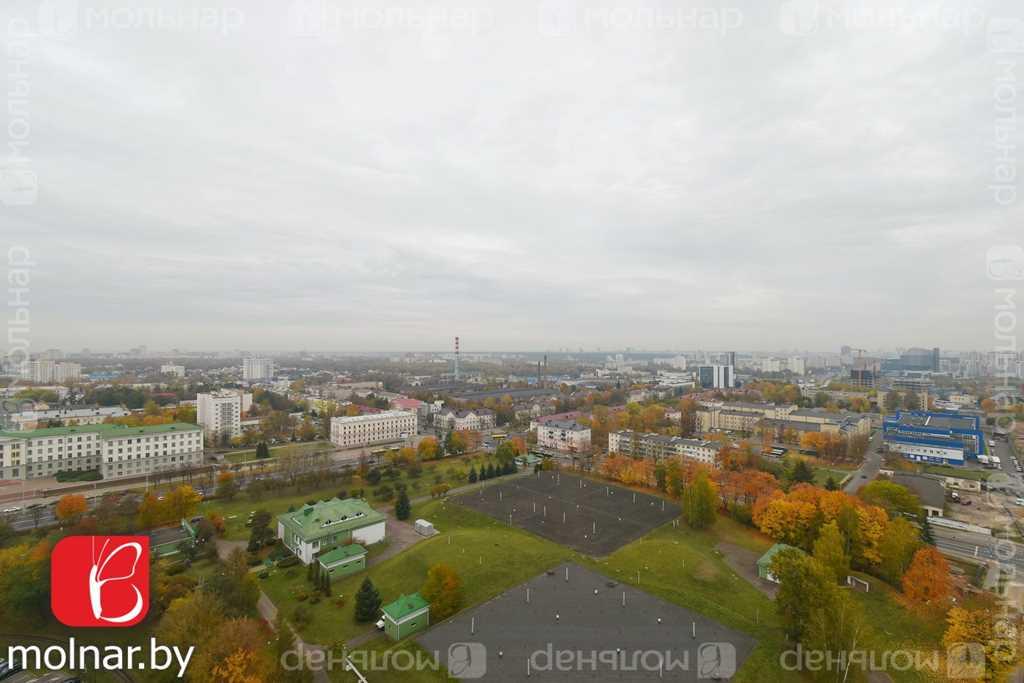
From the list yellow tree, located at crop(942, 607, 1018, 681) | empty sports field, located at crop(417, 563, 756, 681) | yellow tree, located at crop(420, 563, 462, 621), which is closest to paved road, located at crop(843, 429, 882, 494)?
yellow tree, located at crop(942, 607, 1018, 681)

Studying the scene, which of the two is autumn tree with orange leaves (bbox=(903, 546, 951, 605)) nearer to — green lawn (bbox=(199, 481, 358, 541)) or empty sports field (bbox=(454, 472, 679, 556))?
empty sports field (bbox=(454, 472, 679, 556))

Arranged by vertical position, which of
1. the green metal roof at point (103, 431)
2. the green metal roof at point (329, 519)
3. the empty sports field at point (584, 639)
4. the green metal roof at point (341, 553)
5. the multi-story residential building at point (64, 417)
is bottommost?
the green metal roof at point (341, 553)

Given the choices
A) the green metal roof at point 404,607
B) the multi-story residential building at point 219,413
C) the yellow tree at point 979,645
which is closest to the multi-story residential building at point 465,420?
the multi-story residential building at point 219,413

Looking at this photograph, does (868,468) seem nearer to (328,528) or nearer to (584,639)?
(584,639)

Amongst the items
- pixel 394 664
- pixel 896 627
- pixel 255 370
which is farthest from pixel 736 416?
pixel 255 370

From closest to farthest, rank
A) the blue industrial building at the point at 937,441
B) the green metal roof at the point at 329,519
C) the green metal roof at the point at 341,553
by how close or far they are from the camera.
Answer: the green metal roof at the point at 341,553 < the green metal roof at the point at 329,519 < the blue industrial building at the point at 937,441

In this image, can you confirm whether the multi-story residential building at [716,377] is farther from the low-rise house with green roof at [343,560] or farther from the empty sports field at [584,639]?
the low-rise house with green roof at [343,560]

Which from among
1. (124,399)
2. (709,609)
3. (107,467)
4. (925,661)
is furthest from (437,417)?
(925,661)
